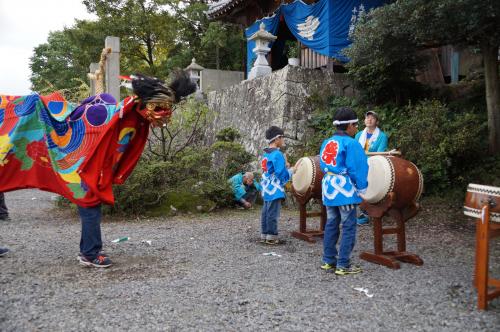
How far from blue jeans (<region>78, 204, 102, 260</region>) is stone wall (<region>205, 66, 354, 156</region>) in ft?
17.0

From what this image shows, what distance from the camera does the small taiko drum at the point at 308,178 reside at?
5.31 m

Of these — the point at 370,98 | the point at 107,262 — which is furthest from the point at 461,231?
the point at 107,262

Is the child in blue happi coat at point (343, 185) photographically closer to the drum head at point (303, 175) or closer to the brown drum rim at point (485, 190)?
the brown drum rim at point (485, 190)

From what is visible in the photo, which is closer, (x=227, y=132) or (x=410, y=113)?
(x=410, y=113)

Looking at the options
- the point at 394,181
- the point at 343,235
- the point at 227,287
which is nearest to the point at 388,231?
the point at 394,181

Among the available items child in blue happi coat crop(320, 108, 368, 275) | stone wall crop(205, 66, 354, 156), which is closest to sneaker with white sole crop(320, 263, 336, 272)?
child in blue happi coat crop(320, 108, 368, 275)

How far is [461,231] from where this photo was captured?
18.6 ft

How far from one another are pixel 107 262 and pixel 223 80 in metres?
12.8

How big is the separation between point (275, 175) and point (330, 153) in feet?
3.98

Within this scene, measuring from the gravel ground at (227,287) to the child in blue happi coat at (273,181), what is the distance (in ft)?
0.80

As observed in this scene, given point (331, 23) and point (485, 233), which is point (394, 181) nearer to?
point (485, 233)

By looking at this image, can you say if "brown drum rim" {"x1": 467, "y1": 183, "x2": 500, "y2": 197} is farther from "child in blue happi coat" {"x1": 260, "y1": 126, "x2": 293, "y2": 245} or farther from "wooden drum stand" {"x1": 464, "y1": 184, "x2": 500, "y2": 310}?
"child in blue happi coat" {"x1": 260, "y1": 126, "x2": 293, "y2": 245}

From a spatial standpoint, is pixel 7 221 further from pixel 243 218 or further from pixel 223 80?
pixel 223 80

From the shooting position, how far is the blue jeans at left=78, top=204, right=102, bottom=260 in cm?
397
